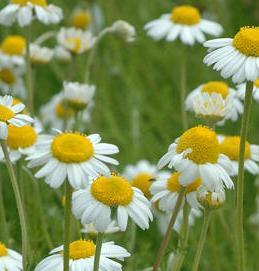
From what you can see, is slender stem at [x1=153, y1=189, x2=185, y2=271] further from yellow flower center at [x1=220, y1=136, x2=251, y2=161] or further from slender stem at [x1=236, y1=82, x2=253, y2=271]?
yellow flower center at [x1=220, y1=136, x2=251, y2=161]

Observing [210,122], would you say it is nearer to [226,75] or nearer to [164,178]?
[164,178]

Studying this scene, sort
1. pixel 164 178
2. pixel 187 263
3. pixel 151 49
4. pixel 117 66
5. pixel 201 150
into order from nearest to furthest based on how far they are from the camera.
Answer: pixel 201 150 < pixel 164 178 < pixel 187 263 < pixel 117 66 < pixel 151 49

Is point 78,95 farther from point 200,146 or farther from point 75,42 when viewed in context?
point 200,146

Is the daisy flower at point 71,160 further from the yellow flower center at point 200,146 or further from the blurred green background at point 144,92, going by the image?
the blurred green background at point 144,92

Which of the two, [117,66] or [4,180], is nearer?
[4,180]

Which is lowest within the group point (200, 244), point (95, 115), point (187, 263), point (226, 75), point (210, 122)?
point (187, 263)

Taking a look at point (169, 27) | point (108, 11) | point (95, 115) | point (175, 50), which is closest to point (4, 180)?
point (95, 115)

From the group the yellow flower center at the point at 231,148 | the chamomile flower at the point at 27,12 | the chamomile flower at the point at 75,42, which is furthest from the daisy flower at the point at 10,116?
the chamomile flower at the point at 75,42

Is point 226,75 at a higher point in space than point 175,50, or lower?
higher
